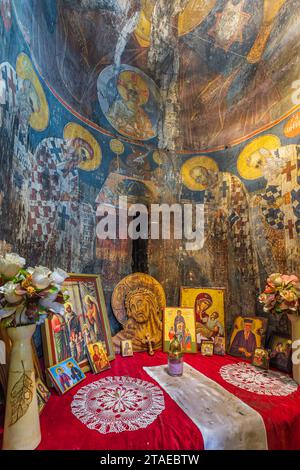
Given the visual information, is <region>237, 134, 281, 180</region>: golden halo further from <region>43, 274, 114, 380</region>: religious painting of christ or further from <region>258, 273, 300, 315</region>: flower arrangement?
<region>43, 274, 114, 380</region>: religious painting of christ

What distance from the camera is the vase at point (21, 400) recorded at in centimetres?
141

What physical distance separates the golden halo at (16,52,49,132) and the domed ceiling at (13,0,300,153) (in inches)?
9.2

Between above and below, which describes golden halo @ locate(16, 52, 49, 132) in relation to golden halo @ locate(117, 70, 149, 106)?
below

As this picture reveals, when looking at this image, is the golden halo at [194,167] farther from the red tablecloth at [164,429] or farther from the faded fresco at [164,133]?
the red tablecloth at [164,429]

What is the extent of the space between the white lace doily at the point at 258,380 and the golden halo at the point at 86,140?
10.4 ft

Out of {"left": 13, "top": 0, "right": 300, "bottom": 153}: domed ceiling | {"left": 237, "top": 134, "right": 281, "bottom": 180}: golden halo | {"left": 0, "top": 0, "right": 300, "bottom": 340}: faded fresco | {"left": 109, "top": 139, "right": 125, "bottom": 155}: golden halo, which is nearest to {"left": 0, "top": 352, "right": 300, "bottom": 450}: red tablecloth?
{"left": 0, "top": 0, "right": 300, "bottom": 340}: faded fresco

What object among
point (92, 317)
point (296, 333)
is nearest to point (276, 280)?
point (296, 333)

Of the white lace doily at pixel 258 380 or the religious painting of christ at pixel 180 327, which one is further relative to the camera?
the religious painting of christ at pixel 180 327

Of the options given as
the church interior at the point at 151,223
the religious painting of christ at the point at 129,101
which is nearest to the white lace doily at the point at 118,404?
the church interior at the point at 151,223

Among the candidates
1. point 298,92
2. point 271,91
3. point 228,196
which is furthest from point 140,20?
point 228,196

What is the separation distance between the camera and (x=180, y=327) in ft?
10.7

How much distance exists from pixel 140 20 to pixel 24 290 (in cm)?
406

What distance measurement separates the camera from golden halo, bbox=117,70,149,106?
12.4ft

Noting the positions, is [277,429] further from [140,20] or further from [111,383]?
[140,20]
